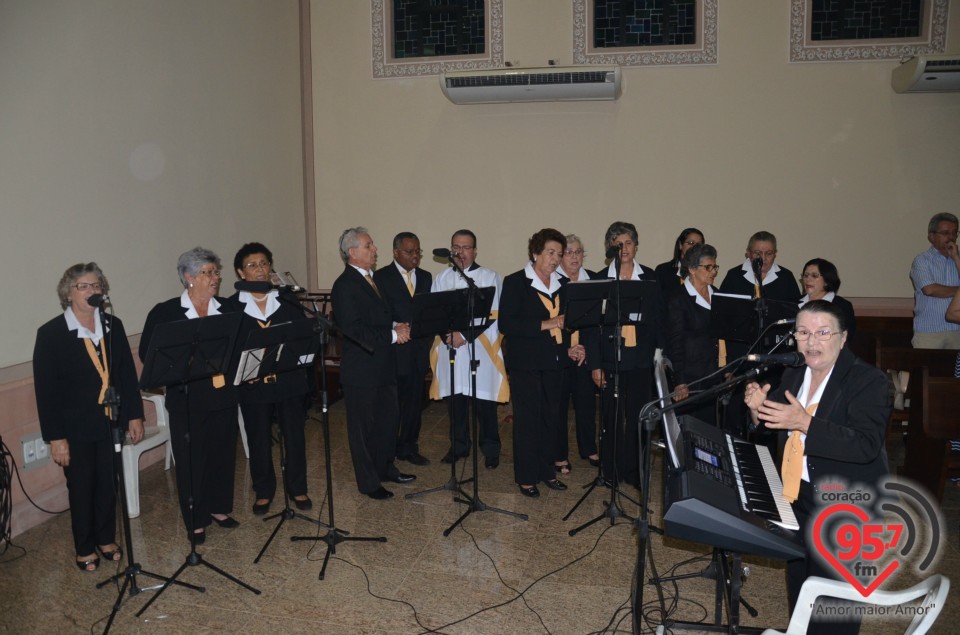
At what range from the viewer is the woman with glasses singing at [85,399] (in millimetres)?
3820

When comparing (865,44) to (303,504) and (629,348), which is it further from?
(303,504)

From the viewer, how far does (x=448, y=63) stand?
7.89 m

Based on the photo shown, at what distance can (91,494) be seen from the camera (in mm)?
4035

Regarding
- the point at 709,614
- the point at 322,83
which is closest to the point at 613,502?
the point at 709,614

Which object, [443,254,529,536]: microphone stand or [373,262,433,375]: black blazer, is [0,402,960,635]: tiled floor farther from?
[373,262,433,375]: black blazer

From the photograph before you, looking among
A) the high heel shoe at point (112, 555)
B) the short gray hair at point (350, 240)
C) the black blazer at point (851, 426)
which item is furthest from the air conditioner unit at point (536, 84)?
the high heel shoe at point (112, 555)

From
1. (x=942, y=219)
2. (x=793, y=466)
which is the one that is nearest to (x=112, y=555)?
(x=793, y=466)

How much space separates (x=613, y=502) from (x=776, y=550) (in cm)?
216

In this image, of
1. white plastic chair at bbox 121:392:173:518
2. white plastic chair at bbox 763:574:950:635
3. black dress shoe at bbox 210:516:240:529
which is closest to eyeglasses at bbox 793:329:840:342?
white plastic chair at bbox 763:574:950:635

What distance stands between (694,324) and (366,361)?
82.0 inches

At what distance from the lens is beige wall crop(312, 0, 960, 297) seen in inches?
290

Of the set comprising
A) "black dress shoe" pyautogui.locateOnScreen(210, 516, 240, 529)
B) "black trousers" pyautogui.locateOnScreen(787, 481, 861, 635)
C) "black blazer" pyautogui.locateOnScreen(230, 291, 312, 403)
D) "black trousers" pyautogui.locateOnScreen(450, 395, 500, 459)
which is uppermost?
"black blazer" pyautogui.locateOnScreen(230, 291, 312, 403)

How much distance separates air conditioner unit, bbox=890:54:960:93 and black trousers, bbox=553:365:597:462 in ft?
14.5

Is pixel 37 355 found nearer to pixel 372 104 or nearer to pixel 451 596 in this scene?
pixel 451 596
